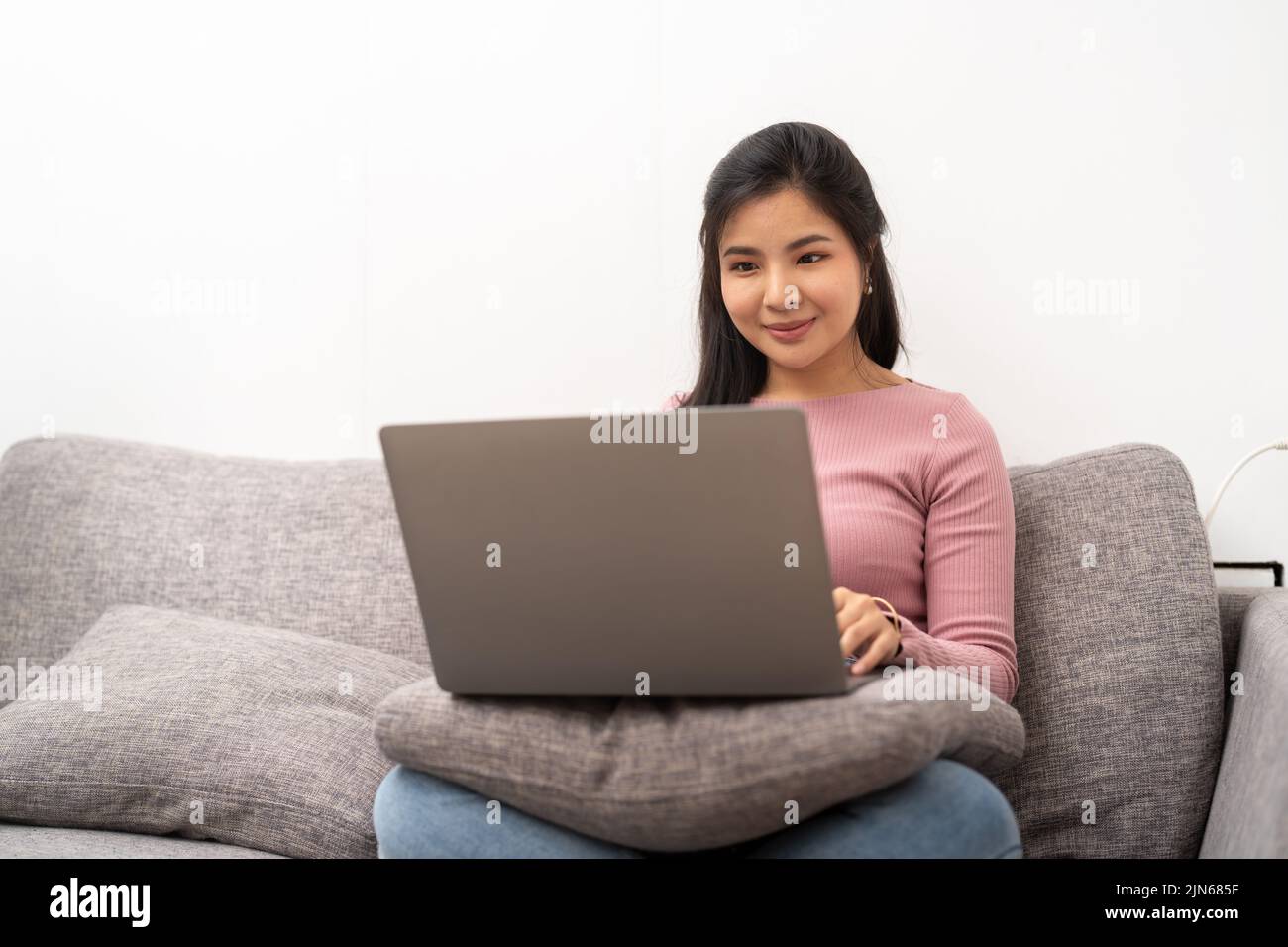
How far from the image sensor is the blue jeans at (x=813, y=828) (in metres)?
1.02

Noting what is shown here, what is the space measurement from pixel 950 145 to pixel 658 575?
3.76ft

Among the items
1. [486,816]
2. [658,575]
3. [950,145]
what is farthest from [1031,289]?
[486,816]

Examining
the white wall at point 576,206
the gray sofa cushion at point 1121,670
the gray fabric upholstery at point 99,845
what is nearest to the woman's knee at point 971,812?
the gray sofa cushion at point 1121,670

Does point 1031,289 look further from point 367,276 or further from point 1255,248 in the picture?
point 367,276

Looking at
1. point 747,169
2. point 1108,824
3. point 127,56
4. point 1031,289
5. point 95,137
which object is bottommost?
point 1108,824

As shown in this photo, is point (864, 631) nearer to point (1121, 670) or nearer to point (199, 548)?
point (1121, 670)

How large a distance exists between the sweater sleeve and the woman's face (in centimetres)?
21

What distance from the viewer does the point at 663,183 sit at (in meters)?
1.96

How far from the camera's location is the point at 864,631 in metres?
1.18

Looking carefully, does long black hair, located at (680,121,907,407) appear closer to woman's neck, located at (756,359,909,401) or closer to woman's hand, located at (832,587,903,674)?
woman's neck, located at (756,359,909,401)

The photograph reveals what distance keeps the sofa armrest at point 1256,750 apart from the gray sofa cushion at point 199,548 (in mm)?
1055

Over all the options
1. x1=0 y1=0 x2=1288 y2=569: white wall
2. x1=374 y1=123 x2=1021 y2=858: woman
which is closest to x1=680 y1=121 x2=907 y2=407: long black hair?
x1=374 y1=123 x2=1021 y2=858: woman

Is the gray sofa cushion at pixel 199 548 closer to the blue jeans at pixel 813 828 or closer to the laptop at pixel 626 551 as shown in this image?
the blue jeans at pixel 813 828

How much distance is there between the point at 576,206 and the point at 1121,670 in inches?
44.9
